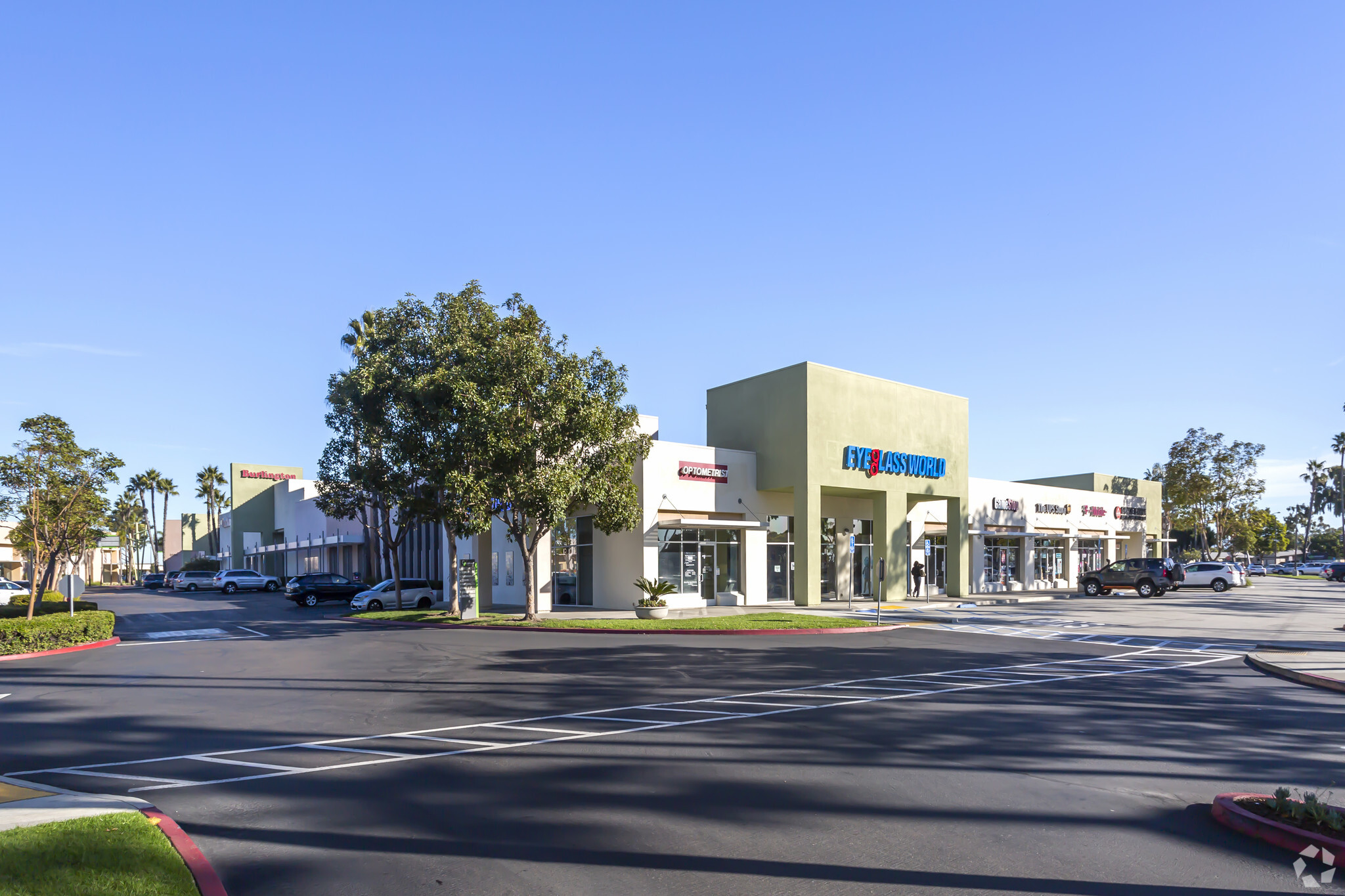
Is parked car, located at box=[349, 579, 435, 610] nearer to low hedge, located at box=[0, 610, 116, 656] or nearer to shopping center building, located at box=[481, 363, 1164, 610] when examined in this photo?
shopping center building, located at box=[481, 363, 1164, 610]

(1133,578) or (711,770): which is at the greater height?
(711,770)

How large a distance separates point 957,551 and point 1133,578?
10722 millimetres

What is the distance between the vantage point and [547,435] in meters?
25.8

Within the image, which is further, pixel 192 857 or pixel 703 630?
pixel 703 630

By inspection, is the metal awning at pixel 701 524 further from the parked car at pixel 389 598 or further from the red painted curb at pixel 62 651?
the red painted curb at pixel 62 651

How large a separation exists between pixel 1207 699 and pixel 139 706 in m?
15.8

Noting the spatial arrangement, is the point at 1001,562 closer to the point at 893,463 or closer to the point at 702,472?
the point at 893,463

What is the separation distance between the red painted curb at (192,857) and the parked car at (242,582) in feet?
190

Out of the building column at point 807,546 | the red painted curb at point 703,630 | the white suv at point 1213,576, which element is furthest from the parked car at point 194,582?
the white suv at point 1213,576

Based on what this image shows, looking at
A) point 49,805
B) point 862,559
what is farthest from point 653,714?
point 862,559

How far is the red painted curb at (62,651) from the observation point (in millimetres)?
20844

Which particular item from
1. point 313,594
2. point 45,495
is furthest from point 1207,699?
point 313,594

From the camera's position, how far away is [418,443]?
28234 mm

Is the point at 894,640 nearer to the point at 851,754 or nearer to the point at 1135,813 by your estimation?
the point at 851,754
